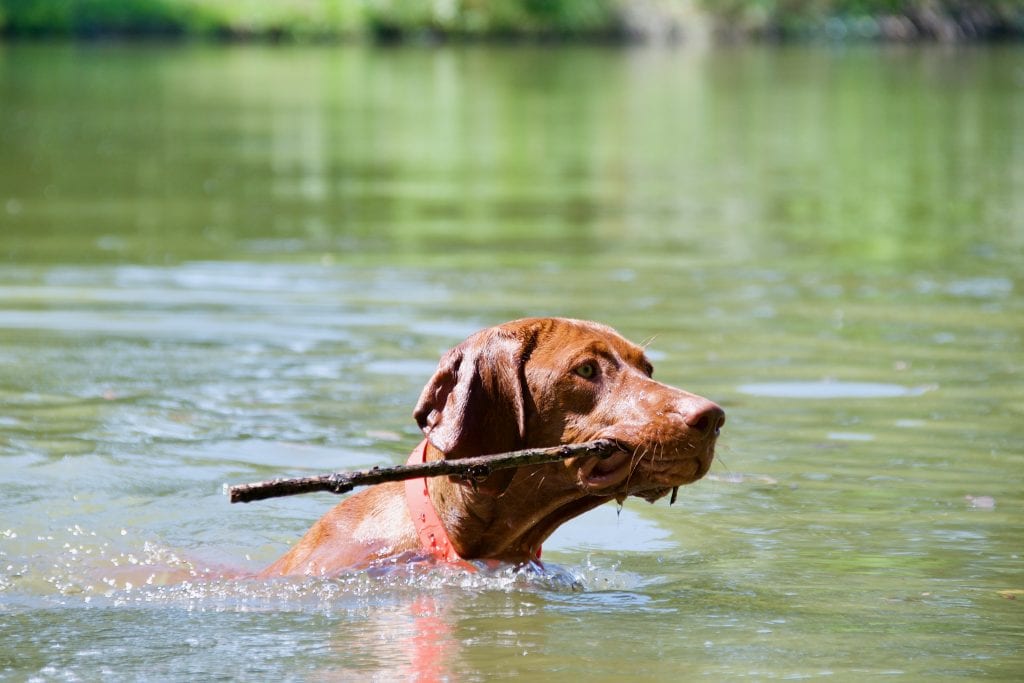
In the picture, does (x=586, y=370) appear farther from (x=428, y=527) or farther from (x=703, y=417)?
(x=428, y=527)

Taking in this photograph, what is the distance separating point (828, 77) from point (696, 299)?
95.9 ft

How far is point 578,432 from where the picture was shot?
5.20m

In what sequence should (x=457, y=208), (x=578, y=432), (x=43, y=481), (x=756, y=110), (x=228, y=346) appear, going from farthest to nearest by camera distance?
1. (x=756, y=110)
2. (x=457, y=208)
3. (x=228, y=346)
4. (x=43, y=481)
5. (x=578, y=432)

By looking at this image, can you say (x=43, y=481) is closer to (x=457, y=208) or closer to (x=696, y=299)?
(x=696, y=299)

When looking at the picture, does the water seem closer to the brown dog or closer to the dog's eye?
the brown dog

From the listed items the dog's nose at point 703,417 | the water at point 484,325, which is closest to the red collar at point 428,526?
the water at point 484,325

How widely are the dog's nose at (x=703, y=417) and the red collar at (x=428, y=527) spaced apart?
94cm

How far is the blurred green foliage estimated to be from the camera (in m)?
54.0

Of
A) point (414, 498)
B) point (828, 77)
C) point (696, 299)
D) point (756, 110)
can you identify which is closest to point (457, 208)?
point (696, 299)

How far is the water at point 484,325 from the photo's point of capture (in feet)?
17.7

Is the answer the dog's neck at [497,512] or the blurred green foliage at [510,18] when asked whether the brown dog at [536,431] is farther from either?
the blurred green foliage at [510,18]

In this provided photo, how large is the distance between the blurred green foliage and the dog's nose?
5071 cm

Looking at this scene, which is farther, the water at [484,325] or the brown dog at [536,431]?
the water at [484,325]

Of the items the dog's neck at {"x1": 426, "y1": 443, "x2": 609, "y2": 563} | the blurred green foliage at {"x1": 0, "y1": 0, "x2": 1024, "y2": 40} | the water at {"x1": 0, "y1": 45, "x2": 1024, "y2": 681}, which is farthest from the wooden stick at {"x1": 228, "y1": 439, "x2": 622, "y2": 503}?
the blurred green foliage at {"x1": 0, "y1": 0, "x2": 1024, "y2": 40}
